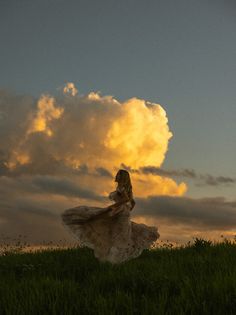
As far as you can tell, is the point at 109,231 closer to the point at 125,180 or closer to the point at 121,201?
the point at 121,201

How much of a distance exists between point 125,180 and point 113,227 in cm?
135

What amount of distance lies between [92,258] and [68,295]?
5.57m

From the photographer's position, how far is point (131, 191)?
49.7 feet

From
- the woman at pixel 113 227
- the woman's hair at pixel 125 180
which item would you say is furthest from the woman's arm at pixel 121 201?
the woman's hair at pixel 125 180

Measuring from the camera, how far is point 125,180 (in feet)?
49.4

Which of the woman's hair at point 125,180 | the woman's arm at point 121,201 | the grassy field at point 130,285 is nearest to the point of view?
the grassy field at point 130,285

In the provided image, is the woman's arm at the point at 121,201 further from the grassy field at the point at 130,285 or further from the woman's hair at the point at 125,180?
the grassy field at the point at 130,285

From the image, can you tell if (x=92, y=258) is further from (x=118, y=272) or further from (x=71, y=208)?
(x=118, y=272)

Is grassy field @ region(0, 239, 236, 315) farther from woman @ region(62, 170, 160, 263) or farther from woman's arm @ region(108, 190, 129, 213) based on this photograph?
woman's arm @ region(108, 190, 129, 213)

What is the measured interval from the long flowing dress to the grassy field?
0.42 meters

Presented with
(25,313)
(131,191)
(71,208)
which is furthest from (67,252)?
(25,313)

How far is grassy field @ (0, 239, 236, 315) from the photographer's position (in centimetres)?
911

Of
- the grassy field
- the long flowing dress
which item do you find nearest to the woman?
the long flowing dress

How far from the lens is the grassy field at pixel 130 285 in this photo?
29.9ft
